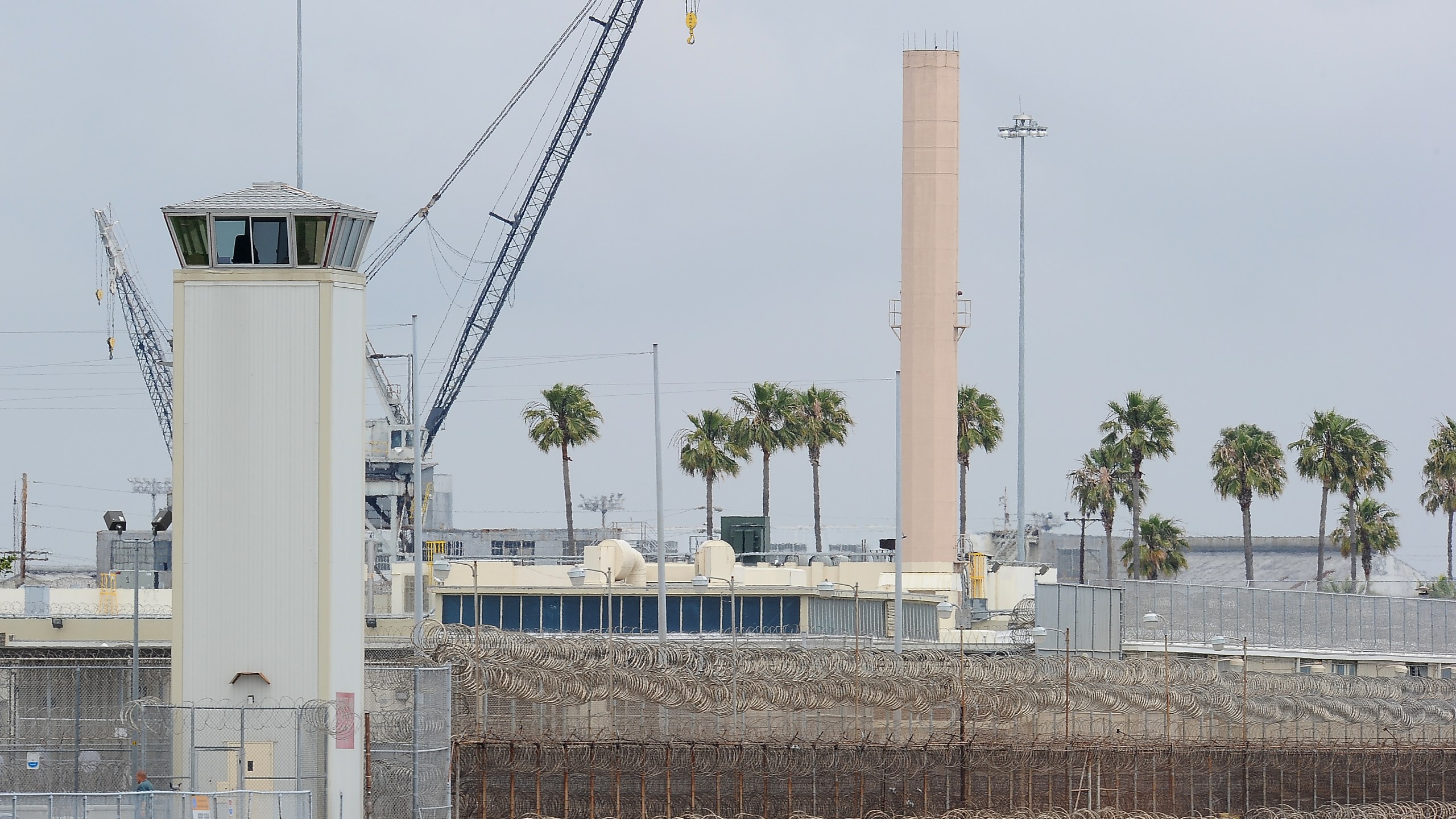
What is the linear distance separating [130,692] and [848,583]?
39.3 metres

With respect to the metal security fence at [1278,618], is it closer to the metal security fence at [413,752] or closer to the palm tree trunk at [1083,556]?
the palm tree trunk at [1083,556]

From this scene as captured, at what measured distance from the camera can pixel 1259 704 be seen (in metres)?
51.2

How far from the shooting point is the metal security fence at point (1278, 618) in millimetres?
71125

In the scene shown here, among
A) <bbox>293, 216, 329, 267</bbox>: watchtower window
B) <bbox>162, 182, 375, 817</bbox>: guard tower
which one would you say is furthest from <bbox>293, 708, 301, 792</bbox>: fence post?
<bbox>293, 216, 329, 267</bbox>: watchtower window

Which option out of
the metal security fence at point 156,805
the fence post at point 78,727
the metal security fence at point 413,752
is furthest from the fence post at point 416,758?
the fence post at point 78,727

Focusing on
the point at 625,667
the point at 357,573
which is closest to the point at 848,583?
the point at 625,667

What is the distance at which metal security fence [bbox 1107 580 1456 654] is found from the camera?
233ft

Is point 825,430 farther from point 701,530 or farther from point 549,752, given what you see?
point 549,752

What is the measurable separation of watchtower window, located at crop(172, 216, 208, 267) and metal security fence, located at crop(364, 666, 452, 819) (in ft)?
25.8

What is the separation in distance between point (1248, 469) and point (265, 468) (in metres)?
84.9

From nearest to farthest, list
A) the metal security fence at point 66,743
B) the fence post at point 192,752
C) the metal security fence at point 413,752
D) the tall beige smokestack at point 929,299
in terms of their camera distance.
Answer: the fence post at point 192,752 < the metal security fence at point 413,752 < the metal security fence at point 66,743 < the tall beige smokestack at point 929,299

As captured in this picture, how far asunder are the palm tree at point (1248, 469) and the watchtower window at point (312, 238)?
83.2 metres

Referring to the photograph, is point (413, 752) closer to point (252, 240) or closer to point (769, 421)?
point (252, 240)

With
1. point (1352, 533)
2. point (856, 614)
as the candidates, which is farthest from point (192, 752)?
point (1352, 533)
